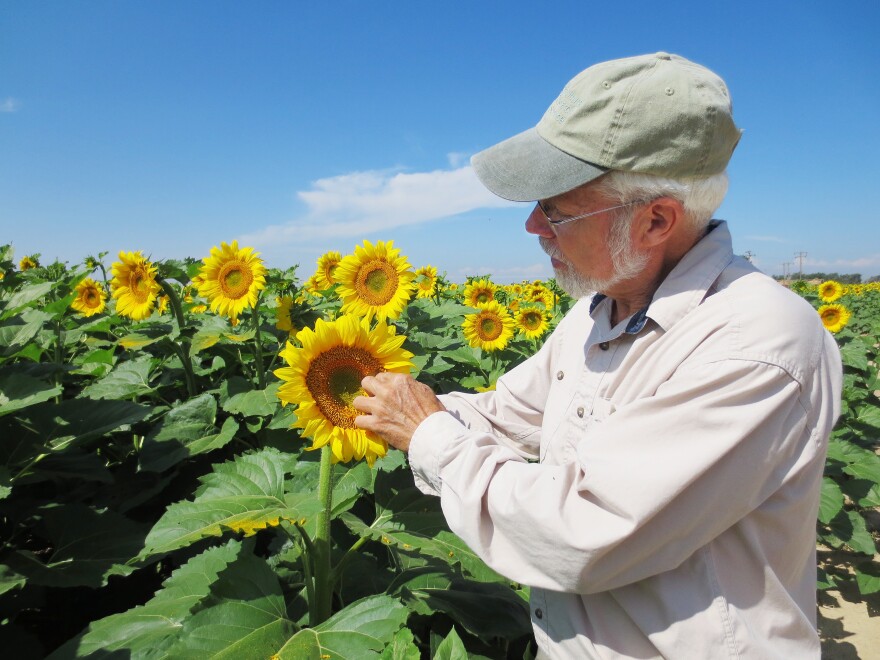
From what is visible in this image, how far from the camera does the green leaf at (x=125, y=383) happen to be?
3.71 meters

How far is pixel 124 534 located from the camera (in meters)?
2.63

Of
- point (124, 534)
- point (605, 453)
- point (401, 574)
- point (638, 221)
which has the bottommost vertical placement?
point (401, 574)

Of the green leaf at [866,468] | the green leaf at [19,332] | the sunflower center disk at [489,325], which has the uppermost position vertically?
the green leaf at [19,332]

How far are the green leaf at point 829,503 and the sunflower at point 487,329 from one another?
3.00 meters

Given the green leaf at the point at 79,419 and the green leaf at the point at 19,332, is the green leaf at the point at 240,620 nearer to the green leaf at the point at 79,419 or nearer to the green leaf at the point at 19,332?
the green leaf at the point at 79,419

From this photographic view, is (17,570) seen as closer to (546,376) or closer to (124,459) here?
(124,459)

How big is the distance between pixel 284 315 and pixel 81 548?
179 centimetres

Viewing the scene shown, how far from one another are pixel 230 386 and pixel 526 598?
219 centimetres

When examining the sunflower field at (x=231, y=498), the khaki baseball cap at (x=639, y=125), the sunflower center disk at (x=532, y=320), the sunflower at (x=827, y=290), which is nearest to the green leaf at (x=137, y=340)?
the sunflower field at (x=231, y=498)

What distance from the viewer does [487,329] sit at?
20.6ft

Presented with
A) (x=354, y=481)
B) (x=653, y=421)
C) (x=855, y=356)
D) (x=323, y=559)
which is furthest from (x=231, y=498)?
(x=855, y=356)

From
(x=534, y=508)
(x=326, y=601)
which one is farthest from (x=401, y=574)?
(x=534, y=508)

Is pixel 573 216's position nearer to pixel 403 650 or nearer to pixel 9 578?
pixel 403 650

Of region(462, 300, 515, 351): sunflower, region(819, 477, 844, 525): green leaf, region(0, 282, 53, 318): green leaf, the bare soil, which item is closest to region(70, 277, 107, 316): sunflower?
region(0, 282, 53, 318): green leaf
